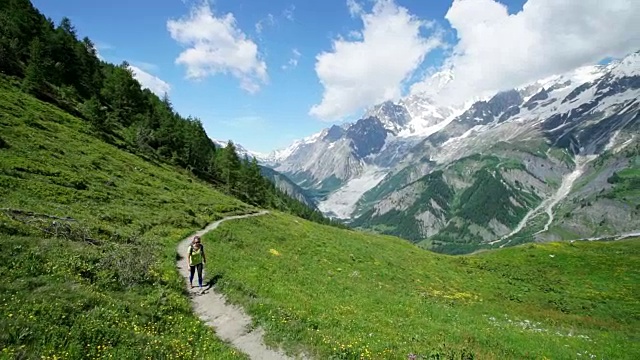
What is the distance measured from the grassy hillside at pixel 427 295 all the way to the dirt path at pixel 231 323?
586mm

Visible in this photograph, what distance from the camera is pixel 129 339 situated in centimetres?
1249

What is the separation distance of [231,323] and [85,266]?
7.21 metres

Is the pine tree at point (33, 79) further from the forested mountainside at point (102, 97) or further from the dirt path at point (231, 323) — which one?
the dirt path at point (231, 323)

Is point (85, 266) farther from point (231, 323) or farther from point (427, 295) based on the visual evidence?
point (427, 295)

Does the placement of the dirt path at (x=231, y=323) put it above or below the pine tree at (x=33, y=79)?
below

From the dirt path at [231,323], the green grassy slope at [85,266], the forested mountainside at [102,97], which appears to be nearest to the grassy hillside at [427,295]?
the dirt path at [231,323]

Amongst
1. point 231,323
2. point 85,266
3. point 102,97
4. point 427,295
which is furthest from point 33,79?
point 427,295

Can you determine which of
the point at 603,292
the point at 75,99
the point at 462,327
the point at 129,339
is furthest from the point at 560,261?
the point at 75,99

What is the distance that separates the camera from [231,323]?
57.0 ft

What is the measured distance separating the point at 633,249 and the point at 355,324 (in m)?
63.9

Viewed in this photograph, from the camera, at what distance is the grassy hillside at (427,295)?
56.8ft

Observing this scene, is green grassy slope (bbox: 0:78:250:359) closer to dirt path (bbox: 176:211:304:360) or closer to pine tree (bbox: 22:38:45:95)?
dirt path (bbox: 176:211:304:360)

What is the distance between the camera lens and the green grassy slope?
38.4 feet

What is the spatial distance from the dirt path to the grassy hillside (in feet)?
1.92
